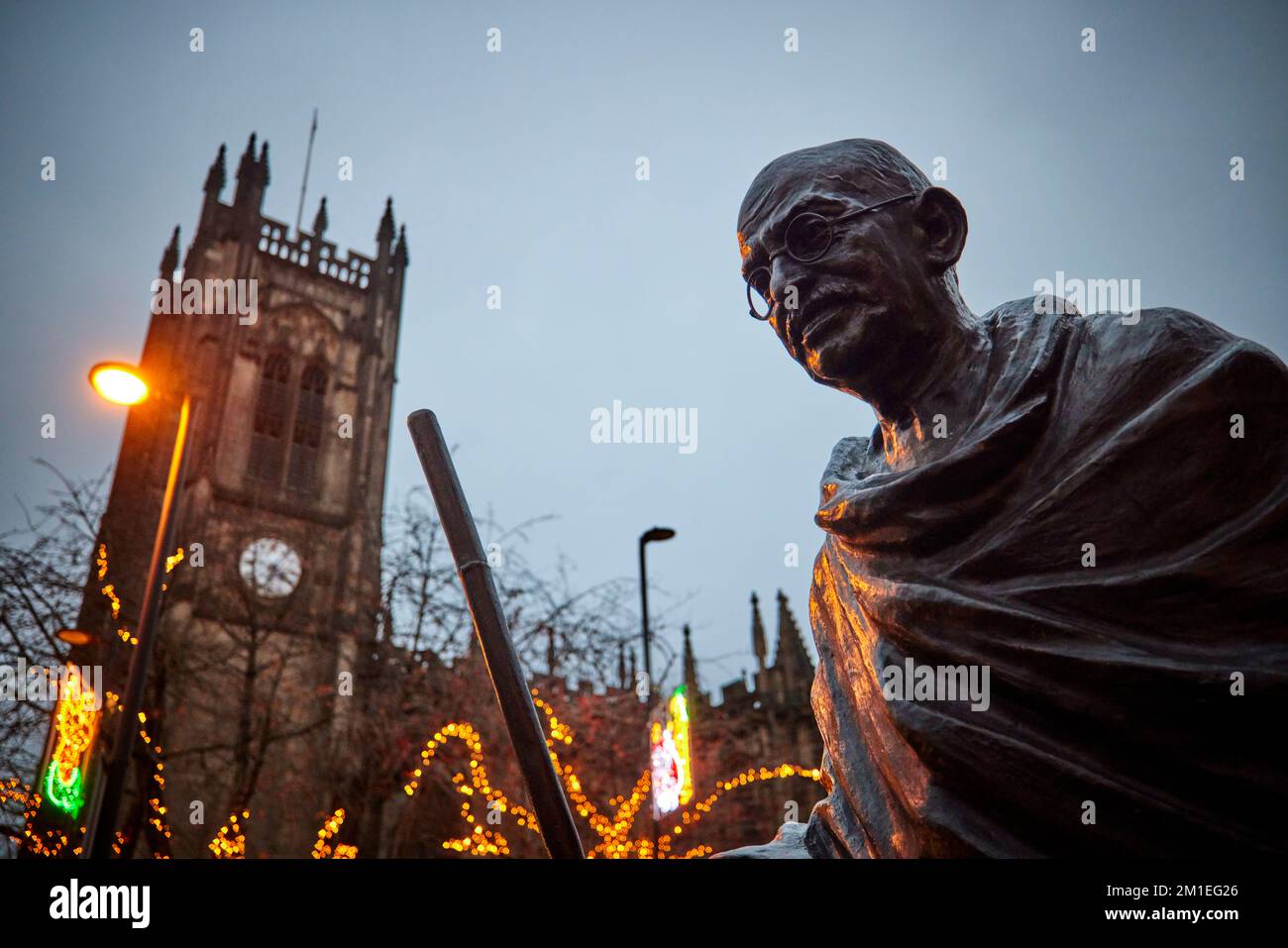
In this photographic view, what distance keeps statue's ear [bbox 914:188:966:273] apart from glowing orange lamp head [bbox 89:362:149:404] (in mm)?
8779

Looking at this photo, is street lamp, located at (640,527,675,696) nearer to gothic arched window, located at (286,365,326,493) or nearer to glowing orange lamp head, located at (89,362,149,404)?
glowing orange lamp head, located at (89,362,149,404)

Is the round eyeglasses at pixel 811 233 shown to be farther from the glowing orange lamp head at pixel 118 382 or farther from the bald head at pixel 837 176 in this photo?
the glowing orange lamp head at pixel 118 382

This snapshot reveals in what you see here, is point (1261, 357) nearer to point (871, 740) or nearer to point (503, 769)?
point (871, 740)

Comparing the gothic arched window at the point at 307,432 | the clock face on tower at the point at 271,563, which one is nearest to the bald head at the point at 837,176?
the clock face on tower at the point at 271,563

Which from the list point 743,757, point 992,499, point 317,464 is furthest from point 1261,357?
point 317,464

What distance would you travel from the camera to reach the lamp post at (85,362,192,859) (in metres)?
7.27

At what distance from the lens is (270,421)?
3919 centimetres

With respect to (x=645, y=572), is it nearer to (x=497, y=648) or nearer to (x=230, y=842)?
(x=230, y=842)

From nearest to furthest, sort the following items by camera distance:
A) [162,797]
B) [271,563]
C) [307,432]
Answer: [162,797] → [271,563] → [307,432]

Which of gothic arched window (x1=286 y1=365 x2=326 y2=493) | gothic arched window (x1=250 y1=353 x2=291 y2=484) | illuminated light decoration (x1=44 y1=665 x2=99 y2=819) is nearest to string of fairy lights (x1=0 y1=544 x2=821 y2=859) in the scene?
illuminated light decoration (x1=44 y1=665 x2=99 y2=819)

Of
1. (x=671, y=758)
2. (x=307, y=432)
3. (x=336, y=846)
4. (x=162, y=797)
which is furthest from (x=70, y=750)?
(x=307, y=432)

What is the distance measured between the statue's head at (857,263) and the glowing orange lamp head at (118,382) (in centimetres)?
851

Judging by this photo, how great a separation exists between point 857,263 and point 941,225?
0.32m

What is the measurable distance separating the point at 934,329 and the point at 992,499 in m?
0.57
